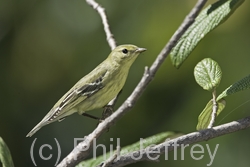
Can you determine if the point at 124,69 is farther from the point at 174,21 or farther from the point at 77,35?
the point at 77,35

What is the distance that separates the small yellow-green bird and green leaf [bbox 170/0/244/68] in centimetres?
56

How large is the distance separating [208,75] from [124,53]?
0.75 m

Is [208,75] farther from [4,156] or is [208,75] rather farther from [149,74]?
[4,156]

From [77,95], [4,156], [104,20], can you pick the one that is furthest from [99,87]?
[4,156]

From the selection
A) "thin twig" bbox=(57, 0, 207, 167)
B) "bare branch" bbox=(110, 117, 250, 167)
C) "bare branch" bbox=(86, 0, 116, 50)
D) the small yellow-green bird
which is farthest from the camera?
the small yellow-green bird

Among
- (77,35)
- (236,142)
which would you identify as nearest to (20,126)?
(77,35)

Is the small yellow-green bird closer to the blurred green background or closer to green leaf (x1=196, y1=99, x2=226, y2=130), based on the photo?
the blurred green background

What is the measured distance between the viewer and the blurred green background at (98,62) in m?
2.27

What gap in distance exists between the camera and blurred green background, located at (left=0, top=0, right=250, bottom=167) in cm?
227

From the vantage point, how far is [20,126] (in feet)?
8.16

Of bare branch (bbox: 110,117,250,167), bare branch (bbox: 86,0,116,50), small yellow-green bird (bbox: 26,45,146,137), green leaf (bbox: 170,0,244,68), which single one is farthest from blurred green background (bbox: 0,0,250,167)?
bare branch (bbox: 110,117,250,167)

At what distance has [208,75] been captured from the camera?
1192mm

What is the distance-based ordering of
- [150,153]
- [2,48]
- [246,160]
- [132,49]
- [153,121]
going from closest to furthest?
1. [150,153]
2. [132,49]
3. [246,160]
4. [153,121]
5. [2,48]

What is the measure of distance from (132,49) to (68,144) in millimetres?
859
